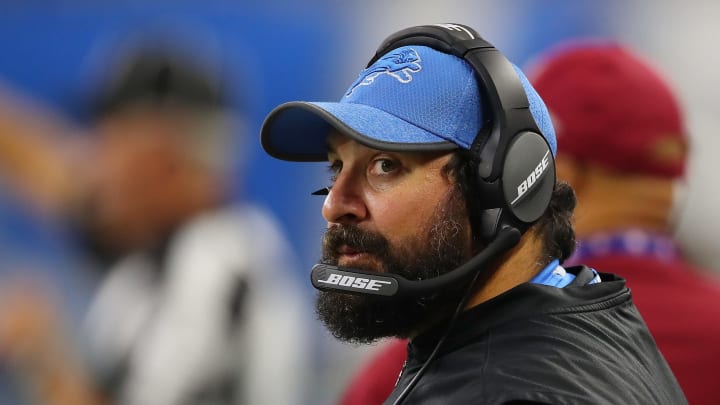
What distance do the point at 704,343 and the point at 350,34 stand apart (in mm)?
1848

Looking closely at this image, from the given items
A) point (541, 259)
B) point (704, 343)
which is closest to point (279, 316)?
point (704, 343)

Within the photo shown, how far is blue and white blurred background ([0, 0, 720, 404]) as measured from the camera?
10.3 feet

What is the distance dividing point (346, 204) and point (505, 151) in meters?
0.19

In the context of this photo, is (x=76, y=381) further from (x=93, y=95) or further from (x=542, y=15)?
(x=542, y=15)

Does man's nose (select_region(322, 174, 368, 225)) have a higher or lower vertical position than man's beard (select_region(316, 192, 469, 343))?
higher

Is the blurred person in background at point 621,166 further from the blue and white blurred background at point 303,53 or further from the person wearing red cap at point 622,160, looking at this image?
the blue and white blurred background at point 303,53

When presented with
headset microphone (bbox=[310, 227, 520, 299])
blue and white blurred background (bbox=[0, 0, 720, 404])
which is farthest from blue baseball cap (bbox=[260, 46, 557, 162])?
blue and white blurred background (bbox=[0, 0, 720, 404])

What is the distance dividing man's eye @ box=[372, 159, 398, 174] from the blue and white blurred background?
193 cm

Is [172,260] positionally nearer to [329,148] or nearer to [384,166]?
[329,148]

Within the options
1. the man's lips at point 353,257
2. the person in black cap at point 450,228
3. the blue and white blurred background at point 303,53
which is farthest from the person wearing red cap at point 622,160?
the blue and white blurred background at point 303,53

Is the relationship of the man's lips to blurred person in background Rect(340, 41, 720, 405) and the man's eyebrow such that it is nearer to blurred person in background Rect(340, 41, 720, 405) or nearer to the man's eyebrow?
the man's eyebrow

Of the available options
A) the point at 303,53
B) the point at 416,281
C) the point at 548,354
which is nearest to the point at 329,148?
the point at 416,281

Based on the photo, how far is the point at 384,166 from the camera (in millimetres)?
1317

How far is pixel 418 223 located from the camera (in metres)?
1.28
